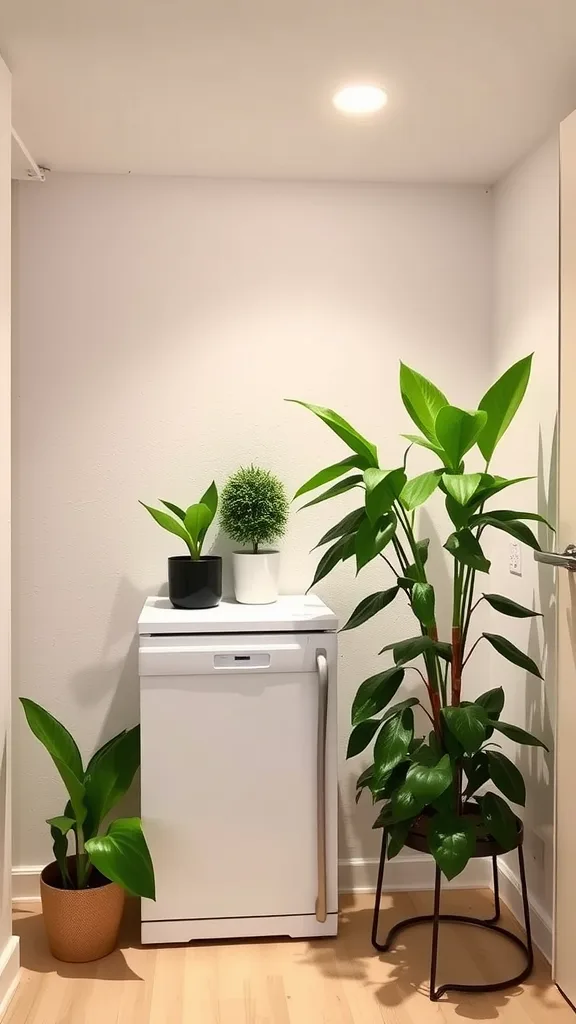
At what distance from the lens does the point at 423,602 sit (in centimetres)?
238

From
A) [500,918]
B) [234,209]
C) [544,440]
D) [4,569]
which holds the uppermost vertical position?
[234,209]

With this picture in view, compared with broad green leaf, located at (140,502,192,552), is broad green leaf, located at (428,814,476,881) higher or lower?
lower

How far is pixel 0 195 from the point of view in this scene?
2299 mm

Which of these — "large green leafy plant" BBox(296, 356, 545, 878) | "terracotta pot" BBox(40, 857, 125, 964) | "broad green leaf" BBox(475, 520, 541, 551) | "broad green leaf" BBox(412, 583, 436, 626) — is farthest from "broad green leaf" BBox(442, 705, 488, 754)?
"terracotta pot" BBox(40, 857, 125, 964)

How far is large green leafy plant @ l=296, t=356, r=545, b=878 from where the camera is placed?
2297mm

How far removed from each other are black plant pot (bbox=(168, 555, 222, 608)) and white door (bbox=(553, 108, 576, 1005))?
1016 mm

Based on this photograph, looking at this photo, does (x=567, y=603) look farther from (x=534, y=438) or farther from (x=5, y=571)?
(x=5, y=571)

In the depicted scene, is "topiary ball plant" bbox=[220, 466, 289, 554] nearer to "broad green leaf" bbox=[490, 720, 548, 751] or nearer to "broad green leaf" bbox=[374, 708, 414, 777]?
"broad green leaf" bbox=[374, 708, 414, 777]

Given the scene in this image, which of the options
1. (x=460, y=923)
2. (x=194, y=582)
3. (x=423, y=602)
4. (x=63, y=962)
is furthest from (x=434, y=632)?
(x=63, y=962)

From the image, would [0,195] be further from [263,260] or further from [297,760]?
[297,760]

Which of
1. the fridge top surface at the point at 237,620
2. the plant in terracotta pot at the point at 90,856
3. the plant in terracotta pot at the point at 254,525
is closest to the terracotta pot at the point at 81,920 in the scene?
the plant in terracotta pot at the point at 90,856

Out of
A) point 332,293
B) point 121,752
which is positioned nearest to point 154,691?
point 121,752

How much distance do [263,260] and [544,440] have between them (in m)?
1.09

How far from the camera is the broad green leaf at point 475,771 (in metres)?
2.48
